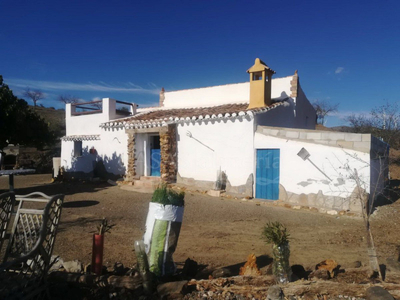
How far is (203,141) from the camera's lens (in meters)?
12.1

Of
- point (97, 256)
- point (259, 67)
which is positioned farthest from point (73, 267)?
point (259, 67)

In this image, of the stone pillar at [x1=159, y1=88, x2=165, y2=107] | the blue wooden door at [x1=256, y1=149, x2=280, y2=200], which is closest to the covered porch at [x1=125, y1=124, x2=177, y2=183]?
the stone pillar at [x1=159, y1=88, x2=165, y2=107]

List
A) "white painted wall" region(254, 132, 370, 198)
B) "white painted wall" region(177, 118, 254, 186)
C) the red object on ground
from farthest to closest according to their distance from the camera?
"white painted wall" region(177, 118, 254, 186)
"white painted wall" region(254, 132, 370, 198)
the red object on ground

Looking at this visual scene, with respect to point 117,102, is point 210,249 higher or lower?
lower

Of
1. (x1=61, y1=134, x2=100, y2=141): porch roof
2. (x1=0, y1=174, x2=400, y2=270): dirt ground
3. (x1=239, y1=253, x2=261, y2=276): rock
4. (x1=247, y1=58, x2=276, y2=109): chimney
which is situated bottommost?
(x1=0, y1=174, x2=400, y2=270): dirt ground

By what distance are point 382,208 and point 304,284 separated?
7.63 meters

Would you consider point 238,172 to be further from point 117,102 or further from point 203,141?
point 117,102

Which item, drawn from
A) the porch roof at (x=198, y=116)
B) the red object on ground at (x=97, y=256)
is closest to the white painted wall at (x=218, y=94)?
the porch roof at (x=198, y=116)

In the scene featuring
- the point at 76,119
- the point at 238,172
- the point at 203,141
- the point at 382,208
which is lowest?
the point at 382,208

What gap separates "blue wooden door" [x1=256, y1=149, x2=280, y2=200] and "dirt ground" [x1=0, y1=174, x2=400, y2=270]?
1.92 feet

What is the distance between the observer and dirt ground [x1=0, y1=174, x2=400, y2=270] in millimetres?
5051

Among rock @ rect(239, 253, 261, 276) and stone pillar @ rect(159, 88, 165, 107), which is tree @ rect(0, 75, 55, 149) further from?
rock @ rect(239, 253, 261, 276)

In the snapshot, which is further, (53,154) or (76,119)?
(53,154)

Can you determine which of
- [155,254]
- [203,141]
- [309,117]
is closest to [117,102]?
[203,141]
